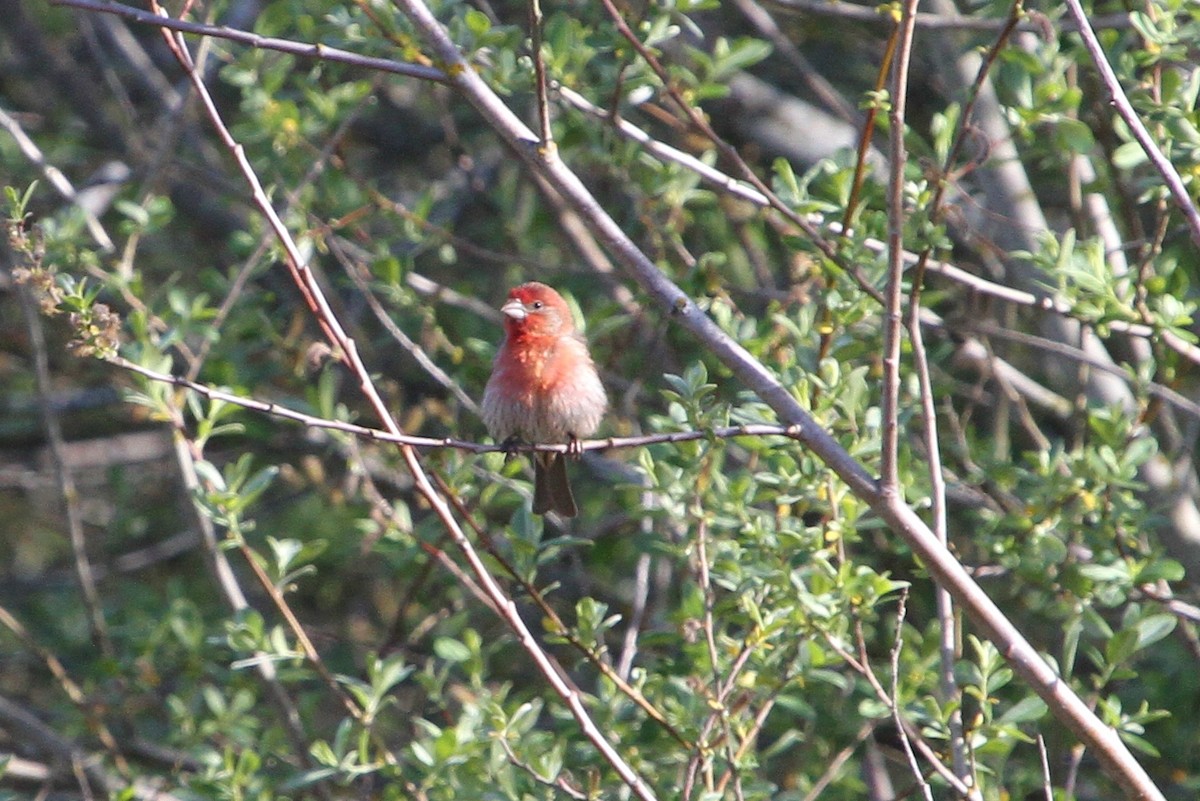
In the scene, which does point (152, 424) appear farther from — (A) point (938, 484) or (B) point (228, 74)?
(A) point (938, 484)

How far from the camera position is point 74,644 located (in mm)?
7062

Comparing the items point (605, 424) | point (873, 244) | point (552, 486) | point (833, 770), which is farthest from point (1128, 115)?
point (605, 424)

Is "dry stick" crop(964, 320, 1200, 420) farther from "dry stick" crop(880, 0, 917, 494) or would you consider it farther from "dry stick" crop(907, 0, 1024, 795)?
"dry stick" crop(880, 0, 917, 494)

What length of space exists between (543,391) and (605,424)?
966 mm

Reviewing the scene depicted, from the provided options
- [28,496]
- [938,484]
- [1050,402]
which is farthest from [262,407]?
[28,496]

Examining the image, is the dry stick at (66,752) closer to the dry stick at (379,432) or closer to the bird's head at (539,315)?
the bird's head at (539,315)

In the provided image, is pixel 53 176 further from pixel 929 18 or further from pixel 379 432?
pixel 929 18

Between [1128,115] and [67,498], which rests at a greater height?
[1128,115]

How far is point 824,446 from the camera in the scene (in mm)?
3705

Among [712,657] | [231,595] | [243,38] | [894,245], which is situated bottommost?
[231,595]

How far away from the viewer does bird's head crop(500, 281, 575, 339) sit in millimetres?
5641

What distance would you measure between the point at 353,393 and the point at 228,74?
193 centimetres

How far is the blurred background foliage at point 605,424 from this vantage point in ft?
14.9

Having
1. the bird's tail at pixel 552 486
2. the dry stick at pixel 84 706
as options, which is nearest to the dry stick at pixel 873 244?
the bird's tail at pixel 552 486
